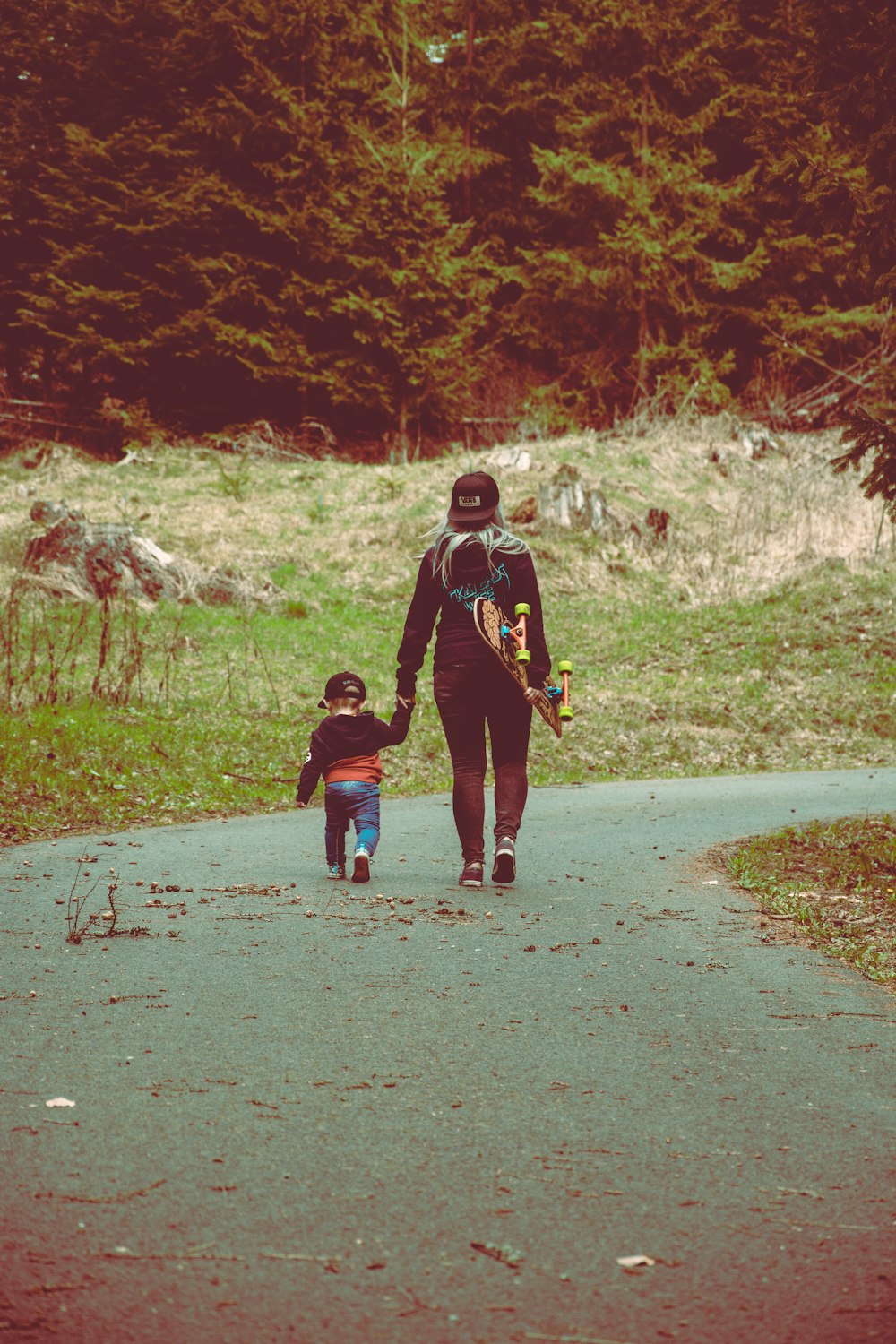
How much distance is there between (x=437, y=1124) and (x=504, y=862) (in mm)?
4073

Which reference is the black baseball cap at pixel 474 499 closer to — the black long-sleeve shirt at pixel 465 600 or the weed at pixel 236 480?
the black long-sleeve shirt at pixel 465 600

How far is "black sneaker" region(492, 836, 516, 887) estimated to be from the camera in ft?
26.1

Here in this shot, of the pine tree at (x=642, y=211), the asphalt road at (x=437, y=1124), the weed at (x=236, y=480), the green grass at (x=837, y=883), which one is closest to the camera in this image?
the asphalt road at (x=437, y=1124)

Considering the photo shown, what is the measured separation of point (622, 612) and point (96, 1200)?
65.8 feet

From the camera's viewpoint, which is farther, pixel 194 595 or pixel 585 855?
pixel 194 595

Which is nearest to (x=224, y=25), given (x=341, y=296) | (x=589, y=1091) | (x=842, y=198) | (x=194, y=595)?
(x=341, y=296)

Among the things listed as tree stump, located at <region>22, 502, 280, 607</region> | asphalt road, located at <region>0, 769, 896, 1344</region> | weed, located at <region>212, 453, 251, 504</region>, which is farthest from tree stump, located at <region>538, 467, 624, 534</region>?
asphalt road, located at <region>0, 769, 896, 1344</region>

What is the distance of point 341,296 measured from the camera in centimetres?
3344

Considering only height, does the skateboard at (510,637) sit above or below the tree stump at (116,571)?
below

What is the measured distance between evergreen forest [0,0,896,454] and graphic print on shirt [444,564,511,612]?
25.8 metres

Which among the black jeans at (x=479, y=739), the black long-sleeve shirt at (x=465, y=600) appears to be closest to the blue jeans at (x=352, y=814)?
the black jeans at (x=479, y=739)

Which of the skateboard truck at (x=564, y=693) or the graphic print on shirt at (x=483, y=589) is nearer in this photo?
the skateboard truck at (x=564, y=693)

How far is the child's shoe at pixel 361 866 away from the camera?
796cm

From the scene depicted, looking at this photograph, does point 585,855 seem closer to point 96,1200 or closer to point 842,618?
point 96,1200
